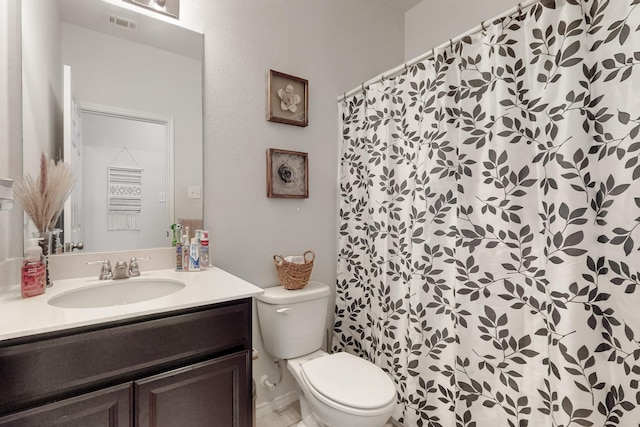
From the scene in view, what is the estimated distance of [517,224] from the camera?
1.16 m

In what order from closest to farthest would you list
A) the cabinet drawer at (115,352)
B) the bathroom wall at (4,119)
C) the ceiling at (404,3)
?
the cabinet drawer at (115,352), the bathroom wall at (4,119), the ceiling at (404,3)

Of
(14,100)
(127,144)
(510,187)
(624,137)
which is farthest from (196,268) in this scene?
(624,137)

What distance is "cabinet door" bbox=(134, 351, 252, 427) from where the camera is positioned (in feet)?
2.99

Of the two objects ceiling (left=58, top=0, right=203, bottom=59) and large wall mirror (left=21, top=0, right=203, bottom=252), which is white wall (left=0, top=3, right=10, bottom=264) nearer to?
large wall mirror (left=21, top=0, right=203, bottom=252)

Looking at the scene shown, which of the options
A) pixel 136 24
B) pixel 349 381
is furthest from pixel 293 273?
pixel 136 24

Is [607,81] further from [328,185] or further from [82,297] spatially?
[82,297]

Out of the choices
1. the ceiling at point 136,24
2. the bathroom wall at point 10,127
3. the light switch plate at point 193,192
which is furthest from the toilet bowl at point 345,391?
the ceiling at point 136,24

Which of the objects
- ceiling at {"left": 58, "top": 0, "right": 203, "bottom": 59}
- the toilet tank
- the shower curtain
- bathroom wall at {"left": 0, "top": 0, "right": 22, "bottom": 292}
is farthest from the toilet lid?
ceiling at {"left": 58, "top": 0, "right": 203, "bottom": 59}

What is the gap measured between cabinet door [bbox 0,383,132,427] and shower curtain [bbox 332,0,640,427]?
1246 mm

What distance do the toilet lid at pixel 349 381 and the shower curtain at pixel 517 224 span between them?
27 cm

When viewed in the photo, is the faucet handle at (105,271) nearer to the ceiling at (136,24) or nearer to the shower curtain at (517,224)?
the ceiling at (136,24)

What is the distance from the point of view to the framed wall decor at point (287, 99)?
1745 millimetres

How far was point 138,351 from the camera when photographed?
898mm

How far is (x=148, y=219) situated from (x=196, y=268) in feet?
1.10
